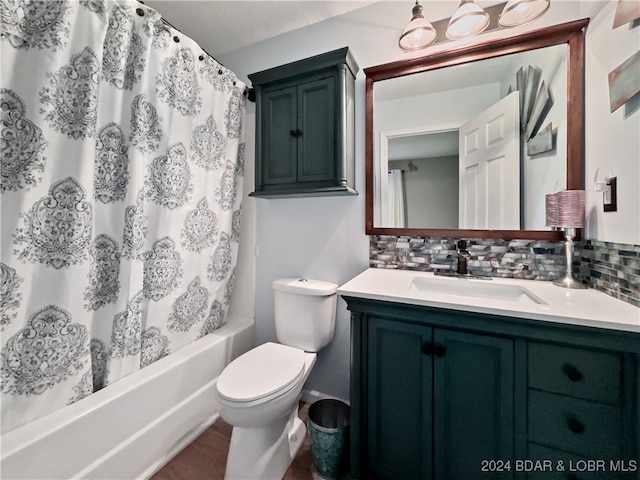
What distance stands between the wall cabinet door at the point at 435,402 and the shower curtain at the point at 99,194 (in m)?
1.10

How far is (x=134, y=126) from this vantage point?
4.01 feet

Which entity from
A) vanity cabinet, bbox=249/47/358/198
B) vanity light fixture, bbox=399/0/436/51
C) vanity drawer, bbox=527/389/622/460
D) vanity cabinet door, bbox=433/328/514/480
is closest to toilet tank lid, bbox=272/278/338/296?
vanity cabinet, bbox=249/47/358/198

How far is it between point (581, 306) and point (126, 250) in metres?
1.78

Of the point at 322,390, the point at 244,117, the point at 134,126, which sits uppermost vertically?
the point at 244,117

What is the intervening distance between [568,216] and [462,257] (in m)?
0.43

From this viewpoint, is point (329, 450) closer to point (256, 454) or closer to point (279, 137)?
point (256, 454)

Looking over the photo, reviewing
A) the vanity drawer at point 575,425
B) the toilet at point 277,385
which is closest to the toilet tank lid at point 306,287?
the toilet at point 277,385

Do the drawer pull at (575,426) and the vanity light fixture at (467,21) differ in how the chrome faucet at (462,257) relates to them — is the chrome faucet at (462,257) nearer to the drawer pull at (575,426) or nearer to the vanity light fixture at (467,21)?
the drawer pull at (575,426)

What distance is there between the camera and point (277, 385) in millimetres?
1151

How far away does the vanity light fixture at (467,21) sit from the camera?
1261mm

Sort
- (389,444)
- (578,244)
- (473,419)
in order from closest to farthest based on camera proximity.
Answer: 1. (473,419)
2. (389,444)
3. (578,244)

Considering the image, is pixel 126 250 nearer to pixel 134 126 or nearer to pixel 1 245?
pixel 1 245

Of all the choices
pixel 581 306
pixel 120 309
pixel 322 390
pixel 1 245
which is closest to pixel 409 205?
pixel 581 306

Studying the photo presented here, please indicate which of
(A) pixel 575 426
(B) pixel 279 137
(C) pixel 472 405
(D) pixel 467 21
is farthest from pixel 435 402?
(D) pixel 467 21
